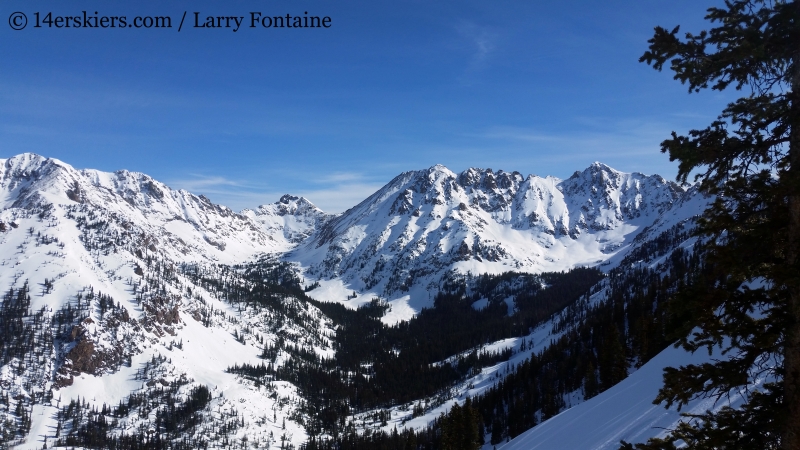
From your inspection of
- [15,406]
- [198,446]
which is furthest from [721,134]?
[15,406]

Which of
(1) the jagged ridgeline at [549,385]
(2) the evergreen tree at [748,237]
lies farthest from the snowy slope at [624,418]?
(1) the jagged ridgeline at [549,385]

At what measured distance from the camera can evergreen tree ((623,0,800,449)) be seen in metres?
8.54

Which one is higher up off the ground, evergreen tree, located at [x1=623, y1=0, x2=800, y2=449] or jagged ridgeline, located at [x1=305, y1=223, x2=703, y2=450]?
evergreen tree, located at [x1=623, y1=0, x2=800, y2=449]

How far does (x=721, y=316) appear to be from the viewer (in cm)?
910

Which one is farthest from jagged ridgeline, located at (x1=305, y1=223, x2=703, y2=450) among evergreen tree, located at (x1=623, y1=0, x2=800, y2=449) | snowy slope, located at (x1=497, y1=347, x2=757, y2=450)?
evergreen tree, located at (x1=623, y1=0, x2=800, y2=449)

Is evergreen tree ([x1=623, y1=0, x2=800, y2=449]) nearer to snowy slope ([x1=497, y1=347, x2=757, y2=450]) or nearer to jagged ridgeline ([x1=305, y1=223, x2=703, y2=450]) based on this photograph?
snowy slope ([x1=497, y1=347, x2=757, y2=450])

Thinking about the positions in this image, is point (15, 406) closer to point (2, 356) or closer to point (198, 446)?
point (2, 356)

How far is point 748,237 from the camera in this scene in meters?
8.82

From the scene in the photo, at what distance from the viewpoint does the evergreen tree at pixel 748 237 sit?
8539 millimetres

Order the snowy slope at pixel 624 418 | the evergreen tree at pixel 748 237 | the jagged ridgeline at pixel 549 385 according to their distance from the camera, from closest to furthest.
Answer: the evergreen tree at pixel 748 237 < the snowy slope at pixel 624 418 < the jagged ridgeline at pixel 549 385

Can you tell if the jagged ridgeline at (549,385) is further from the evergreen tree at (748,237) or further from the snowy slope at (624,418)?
the evergreen tree at (748,237)

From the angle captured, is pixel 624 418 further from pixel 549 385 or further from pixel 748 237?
pixel 549 385

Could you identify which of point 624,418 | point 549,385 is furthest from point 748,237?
point 549,385

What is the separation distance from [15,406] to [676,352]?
242874 millimetres
